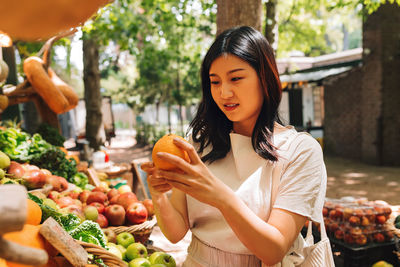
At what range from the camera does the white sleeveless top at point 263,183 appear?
146 cm

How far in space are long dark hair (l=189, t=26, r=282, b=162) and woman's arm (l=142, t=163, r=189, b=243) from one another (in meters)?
0.29

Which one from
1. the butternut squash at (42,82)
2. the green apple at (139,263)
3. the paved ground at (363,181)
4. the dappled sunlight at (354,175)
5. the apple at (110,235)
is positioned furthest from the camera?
the dappled sunlight at (354,175)

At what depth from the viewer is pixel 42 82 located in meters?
4.14

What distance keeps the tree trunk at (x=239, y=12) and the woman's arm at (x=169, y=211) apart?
7.82 feet

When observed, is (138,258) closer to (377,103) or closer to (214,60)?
(214,60)

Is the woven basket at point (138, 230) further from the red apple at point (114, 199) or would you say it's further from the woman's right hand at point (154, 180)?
the woman's right hand at point (154, 180)

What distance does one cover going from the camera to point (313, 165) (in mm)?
1498

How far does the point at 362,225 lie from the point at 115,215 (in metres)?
2.66

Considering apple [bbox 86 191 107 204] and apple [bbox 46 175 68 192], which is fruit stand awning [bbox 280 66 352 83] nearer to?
apple [bbox 86 191 107 204]

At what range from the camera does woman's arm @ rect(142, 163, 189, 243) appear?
1618 millimetres

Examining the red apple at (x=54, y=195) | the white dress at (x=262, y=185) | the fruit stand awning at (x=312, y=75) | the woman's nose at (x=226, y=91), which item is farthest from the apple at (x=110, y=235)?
the fruit stand awning at (x=312, y=75)

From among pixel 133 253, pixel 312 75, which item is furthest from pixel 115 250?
pixel 312 75

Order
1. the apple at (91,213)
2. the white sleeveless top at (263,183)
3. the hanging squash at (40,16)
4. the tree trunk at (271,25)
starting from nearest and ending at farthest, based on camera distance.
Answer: the hanging squash at (40,16) → the white sleeveless top at (263,183) → the apple at (91,213) → the tree trunk at (271,25)

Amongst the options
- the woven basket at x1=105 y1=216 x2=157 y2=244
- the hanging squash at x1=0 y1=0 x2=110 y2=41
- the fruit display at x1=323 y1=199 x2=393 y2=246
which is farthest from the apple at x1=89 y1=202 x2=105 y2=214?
the hanging squash at x1=0 y1=0 x2=110 y2=41
